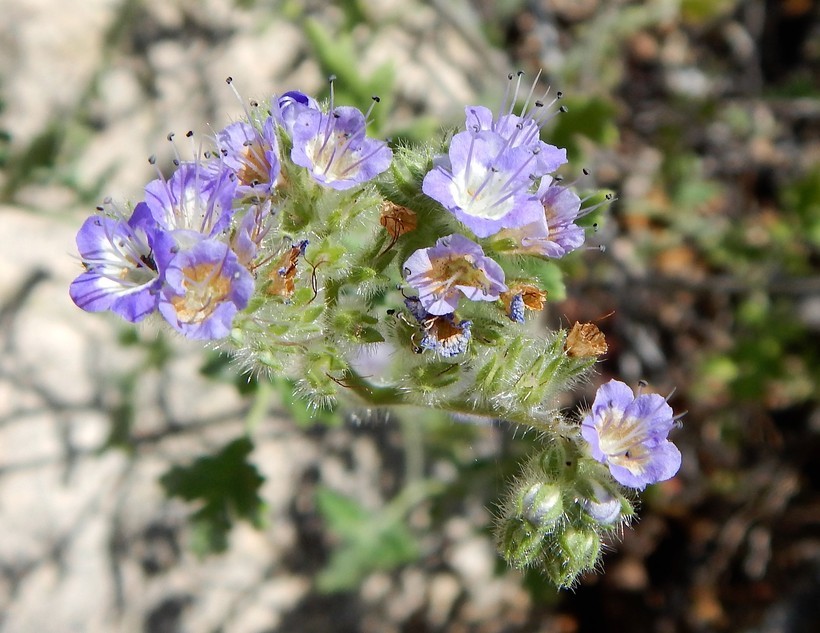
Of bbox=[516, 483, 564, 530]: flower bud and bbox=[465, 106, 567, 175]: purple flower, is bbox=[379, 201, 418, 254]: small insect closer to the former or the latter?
bbox=[465, 106, 567, 175]: purple flower

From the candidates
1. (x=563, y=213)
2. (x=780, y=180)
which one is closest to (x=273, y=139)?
(x=563, y=213)

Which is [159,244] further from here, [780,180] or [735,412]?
[780,180]

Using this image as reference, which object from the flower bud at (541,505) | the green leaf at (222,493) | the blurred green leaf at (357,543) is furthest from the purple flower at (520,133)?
the blurred green leaf at (357,543)

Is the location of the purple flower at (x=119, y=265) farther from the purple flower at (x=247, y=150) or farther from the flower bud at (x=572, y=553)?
the flower bud at (x=572, y=553)

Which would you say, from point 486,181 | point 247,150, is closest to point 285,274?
point 247,150

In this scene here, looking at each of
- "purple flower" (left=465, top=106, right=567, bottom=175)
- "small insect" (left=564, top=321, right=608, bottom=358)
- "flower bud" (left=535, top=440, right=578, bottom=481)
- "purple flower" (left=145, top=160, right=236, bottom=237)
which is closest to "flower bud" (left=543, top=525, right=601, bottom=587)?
"flower bud" (left=535, top=440, right=578, bottom=481)

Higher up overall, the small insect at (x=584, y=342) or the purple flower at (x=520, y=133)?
the purple flower at (x=520, y=133)
